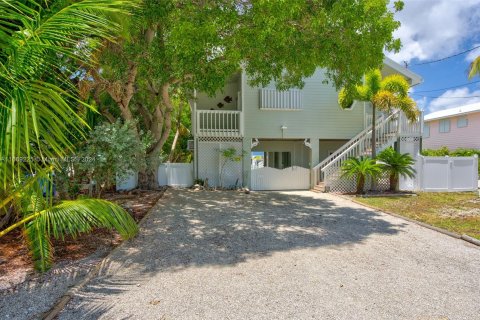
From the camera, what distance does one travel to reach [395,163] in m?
13.0

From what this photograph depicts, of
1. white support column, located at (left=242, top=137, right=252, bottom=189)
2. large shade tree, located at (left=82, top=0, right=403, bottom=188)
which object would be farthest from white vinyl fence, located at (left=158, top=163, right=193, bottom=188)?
large shade tree, located at (left=82, top=0, right=403, bottom=188)

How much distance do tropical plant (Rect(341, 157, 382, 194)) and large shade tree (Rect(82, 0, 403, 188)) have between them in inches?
172

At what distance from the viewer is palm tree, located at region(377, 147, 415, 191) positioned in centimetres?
1298

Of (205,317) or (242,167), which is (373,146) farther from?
(205,317)

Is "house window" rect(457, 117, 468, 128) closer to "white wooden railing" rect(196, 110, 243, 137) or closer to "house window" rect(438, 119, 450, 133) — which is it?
"house window" rect(438, 119, 450, 133)

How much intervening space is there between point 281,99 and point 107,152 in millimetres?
11209

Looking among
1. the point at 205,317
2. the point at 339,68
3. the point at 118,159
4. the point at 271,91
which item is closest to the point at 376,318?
the point at 205,317

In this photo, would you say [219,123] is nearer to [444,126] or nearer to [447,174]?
[447,174]

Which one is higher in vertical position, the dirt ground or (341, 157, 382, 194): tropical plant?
(341, 157, 382, 194): tropical plant

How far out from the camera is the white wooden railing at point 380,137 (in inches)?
569

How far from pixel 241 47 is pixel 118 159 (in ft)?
13.1

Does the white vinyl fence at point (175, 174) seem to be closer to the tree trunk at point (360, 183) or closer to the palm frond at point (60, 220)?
the tree trunk at point (360, 183)

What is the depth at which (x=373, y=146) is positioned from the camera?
44.3 ft

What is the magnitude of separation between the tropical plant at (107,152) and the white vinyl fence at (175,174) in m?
8.81
